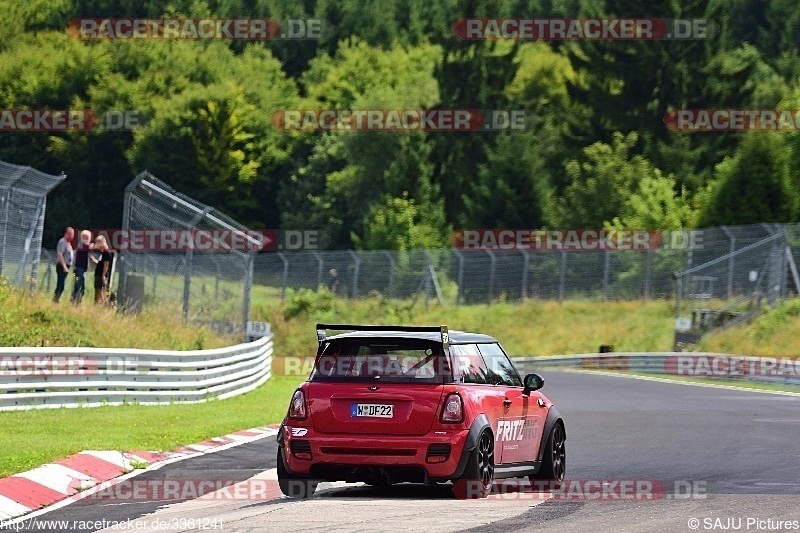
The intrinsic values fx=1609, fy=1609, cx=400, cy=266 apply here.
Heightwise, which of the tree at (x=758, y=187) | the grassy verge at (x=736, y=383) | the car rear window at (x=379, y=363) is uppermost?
the tree at (x=758, y=187)

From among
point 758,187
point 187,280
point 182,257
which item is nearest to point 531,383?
point 187,280

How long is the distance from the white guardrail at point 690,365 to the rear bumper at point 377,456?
74.8ft

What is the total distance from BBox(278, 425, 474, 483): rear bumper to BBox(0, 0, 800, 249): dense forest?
57.8 metres

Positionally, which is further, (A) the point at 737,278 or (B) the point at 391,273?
(B) the point at 391,273

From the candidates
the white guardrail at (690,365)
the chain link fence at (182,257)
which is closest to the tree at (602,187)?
the white guardrail at (690,365)

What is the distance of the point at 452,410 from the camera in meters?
11.9

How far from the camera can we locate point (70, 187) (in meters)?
90.8

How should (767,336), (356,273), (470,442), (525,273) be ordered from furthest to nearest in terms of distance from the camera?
1. (356,273)
2. (525,273)
3. (767,336)
4. (470,442)

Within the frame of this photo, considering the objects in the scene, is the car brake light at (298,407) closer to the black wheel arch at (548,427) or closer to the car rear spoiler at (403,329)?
the car rear spoiler at (403,329)

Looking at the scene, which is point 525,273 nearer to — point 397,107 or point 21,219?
point 21,219

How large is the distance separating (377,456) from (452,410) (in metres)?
0.65

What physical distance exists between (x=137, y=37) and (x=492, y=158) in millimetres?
26107

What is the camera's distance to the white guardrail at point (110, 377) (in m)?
20.2

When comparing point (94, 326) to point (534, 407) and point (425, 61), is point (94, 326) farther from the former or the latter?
point (425, 61)
